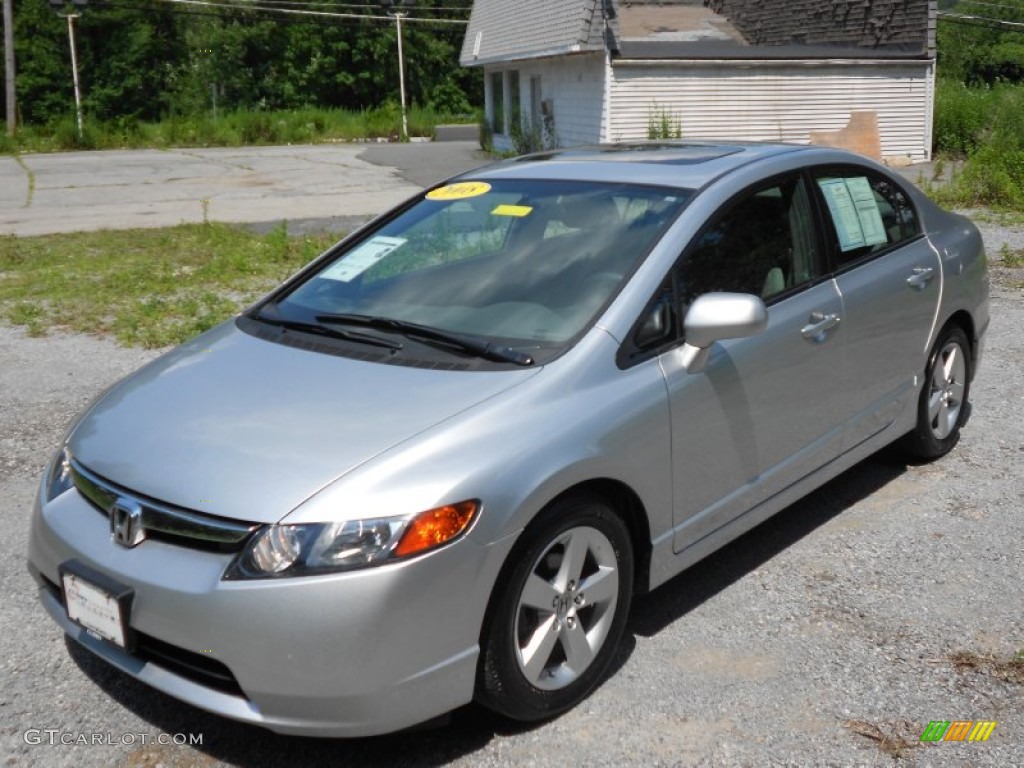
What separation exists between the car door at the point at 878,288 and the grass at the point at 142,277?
5.02 metres

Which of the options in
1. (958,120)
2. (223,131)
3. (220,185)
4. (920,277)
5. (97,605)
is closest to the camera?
(97,605)

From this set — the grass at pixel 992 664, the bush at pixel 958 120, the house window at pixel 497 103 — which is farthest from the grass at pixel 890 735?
the house window at pixel 497 103

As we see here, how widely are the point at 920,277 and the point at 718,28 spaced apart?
2426cm

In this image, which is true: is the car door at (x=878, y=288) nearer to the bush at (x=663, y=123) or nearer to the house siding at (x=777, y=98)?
the bush at (x=663, y=123)

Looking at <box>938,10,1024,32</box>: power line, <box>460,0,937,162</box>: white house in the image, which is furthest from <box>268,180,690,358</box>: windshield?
<box>938,10,1024,32</box>: power line

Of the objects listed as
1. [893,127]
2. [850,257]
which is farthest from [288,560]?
[893,127]

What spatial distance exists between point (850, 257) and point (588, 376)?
175cm

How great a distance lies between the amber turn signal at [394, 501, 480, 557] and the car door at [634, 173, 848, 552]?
946 mm

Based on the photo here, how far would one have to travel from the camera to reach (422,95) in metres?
57.7

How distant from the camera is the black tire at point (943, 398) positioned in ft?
17.1

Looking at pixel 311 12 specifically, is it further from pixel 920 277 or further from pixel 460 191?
pixel 920 277

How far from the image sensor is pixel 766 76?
2297cm

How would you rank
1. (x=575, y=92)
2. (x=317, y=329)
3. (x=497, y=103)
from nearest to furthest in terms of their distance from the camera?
(x=317, y=329), (x=575, y=92), (x=497, y=103)

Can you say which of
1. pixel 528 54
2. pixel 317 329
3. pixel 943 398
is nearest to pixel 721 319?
pixel 317 329
